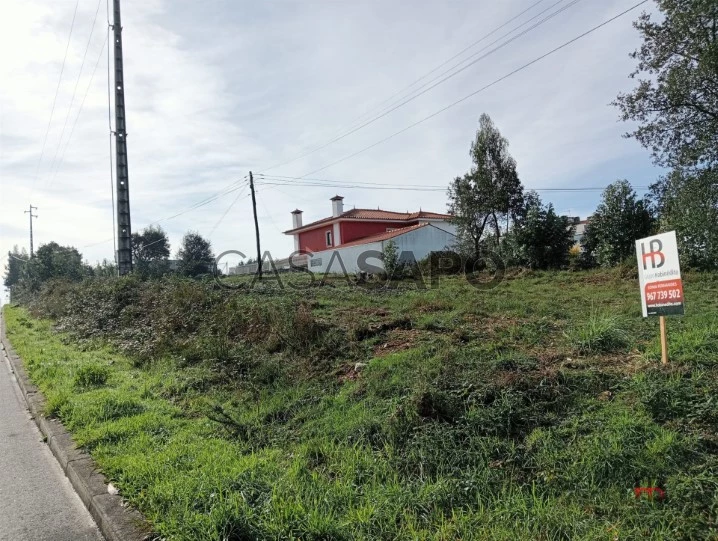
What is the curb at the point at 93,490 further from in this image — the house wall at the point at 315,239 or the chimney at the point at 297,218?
the chimney at the point at 297,218

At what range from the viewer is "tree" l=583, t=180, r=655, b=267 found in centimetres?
1911

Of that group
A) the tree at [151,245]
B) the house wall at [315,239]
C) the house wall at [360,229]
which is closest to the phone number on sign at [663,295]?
the house wall at [360,229]

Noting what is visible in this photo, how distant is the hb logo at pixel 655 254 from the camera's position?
4.88m

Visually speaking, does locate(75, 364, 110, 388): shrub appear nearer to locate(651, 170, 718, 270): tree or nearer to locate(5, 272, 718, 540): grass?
locate(5, 272, 718, 540): grass

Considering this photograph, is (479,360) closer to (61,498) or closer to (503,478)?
(503,478)

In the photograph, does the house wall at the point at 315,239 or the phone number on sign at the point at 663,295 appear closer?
the phone number on sign at the point at 663,295

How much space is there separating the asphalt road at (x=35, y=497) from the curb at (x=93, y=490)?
7cm

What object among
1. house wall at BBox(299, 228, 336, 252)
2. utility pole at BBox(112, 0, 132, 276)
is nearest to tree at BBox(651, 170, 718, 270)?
utility pole at BBox(112, 0, 132, 276)

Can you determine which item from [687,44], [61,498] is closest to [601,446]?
[61,498]

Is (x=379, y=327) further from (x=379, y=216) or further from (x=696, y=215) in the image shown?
(x=379, y=216)

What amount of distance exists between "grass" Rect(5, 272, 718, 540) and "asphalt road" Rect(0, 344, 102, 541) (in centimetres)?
37

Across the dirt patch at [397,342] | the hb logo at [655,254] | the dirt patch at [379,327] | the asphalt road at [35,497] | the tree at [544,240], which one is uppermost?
the tree at [544,240]

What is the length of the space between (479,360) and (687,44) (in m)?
16.2

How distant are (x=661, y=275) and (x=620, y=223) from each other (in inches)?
641
